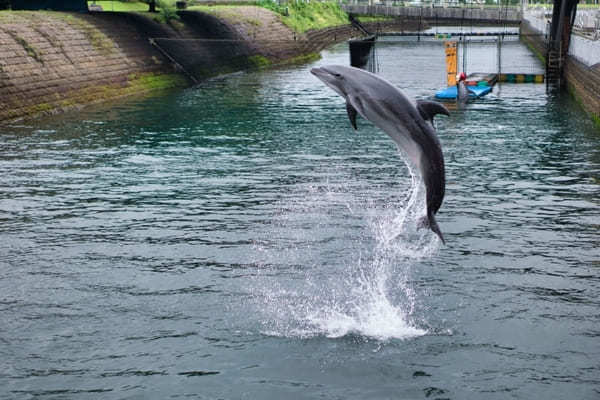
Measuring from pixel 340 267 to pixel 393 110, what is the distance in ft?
30.8

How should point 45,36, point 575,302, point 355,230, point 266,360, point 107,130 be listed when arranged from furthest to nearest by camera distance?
point 45,36, point 107,130, point 355,230, point 575,302, point 266,360

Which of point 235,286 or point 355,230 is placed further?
point 355,230

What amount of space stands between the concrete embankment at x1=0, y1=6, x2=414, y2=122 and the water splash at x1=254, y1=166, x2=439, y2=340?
2585 centimetres

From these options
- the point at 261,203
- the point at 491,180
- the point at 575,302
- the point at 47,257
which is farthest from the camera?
the point at 491,180

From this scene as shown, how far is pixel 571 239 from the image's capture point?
2144 centimetres

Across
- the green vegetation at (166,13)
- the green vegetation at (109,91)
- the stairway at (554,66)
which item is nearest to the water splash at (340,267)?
the green vegetation at (109,91)

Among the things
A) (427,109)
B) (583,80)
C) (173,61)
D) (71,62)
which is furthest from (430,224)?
(173,61)

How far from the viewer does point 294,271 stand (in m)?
19.4

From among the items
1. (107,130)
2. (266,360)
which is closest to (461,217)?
(266,360)

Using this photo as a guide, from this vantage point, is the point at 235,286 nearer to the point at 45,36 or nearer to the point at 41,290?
the point at 41,290

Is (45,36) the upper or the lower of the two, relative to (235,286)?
upper

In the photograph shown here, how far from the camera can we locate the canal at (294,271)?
13.9m

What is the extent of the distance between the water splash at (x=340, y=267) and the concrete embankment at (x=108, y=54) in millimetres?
25849

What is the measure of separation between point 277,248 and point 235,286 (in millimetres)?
3181
